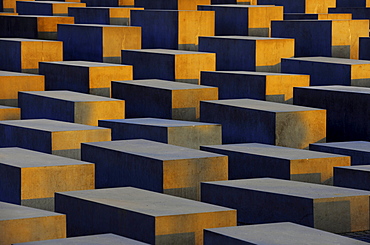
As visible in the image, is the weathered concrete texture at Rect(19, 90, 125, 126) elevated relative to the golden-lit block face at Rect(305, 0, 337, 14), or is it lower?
lower

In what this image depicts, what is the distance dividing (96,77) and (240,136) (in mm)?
4375

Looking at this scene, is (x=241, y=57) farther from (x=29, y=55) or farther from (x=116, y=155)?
(x=116, y=155)

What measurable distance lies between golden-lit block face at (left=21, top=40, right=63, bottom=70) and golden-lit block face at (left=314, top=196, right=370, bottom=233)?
39.4 ft

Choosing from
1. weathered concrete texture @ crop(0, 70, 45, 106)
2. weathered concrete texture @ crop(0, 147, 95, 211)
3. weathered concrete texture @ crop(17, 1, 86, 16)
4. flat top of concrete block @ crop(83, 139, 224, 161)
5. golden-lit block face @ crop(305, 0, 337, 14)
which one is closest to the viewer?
weathered concrete texture @ crop(0, 147, 95, 211)

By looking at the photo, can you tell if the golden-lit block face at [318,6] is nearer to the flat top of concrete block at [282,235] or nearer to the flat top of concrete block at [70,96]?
the flat top of concrete block at [70,96]

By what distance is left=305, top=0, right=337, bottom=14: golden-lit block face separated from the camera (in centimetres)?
2700

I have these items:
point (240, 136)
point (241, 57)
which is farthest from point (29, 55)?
point (240, 136)

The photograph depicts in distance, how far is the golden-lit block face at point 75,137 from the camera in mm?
13219

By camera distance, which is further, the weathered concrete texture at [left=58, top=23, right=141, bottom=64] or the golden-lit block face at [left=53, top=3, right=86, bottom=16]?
A: the golden-lit block face at [left=53, top=3, right=86, bottom=16]

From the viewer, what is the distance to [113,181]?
480 inches

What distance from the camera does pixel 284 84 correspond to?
1728cm

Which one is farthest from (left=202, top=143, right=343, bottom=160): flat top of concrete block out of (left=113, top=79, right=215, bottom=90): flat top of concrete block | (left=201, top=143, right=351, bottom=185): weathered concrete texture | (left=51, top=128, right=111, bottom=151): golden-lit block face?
(left=113, top=79, right=215, bottom=90): flat top of concrete block

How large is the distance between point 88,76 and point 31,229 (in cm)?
933

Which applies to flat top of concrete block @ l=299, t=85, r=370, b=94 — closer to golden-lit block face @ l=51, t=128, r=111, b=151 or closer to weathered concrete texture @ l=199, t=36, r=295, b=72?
weathered concrete texture @ l=199, t=36, r=295, b=72
